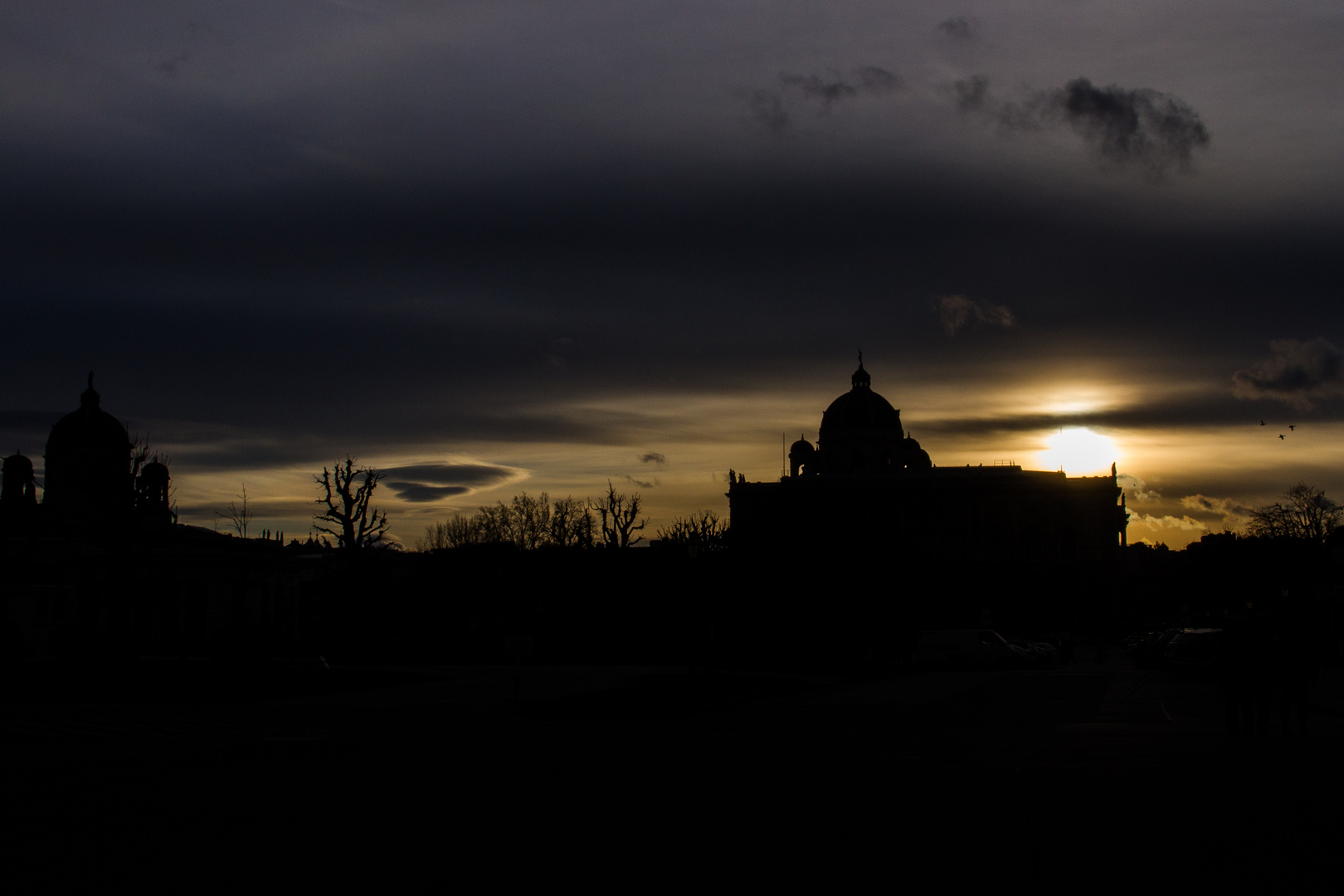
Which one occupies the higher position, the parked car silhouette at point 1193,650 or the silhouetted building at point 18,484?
the silhouetted building at point 18,484

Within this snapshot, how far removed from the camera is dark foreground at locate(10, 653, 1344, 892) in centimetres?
908

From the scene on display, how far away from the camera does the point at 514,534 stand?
138 meters

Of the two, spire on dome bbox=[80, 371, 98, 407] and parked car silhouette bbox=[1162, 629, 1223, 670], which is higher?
spire on dome bbox=[80, 371, 98, 407]

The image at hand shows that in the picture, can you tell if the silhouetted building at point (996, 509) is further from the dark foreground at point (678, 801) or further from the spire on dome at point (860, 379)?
the dark foreground at point (678, 801)

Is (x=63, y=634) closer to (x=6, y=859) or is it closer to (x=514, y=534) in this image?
(x=6, y=859)

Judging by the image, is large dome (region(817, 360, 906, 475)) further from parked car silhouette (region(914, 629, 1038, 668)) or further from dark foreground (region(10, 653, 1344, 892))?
dark foreground (region(10, 653, 1344, 892))

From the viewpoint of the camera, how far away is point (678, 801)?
12234mm

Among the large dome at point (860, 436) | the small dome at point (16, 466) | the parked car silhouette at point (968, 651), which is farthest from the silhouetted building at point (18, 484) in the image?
the parked car silhouette at point (968, 651)

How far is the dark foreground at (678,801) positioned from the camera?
908cm

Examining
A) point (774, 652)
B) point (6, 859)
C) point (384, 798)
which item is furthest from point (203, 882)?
point (774, 652)

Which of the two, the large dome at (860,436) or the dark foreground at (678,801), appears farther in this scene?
the large dome at (860,436)

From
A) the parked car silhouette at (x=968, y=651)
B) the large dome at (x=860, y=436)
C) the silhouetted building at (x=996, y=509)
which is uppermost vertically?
the large dome at (x=860, y=436)

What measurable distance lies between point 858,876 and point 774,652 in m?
51.3

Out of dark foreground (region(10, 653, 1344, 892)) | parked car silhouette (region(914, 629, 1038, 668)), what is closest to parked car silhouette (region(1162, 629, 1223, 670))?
parked car silhouette (region(914, 629, 1038, 668))
